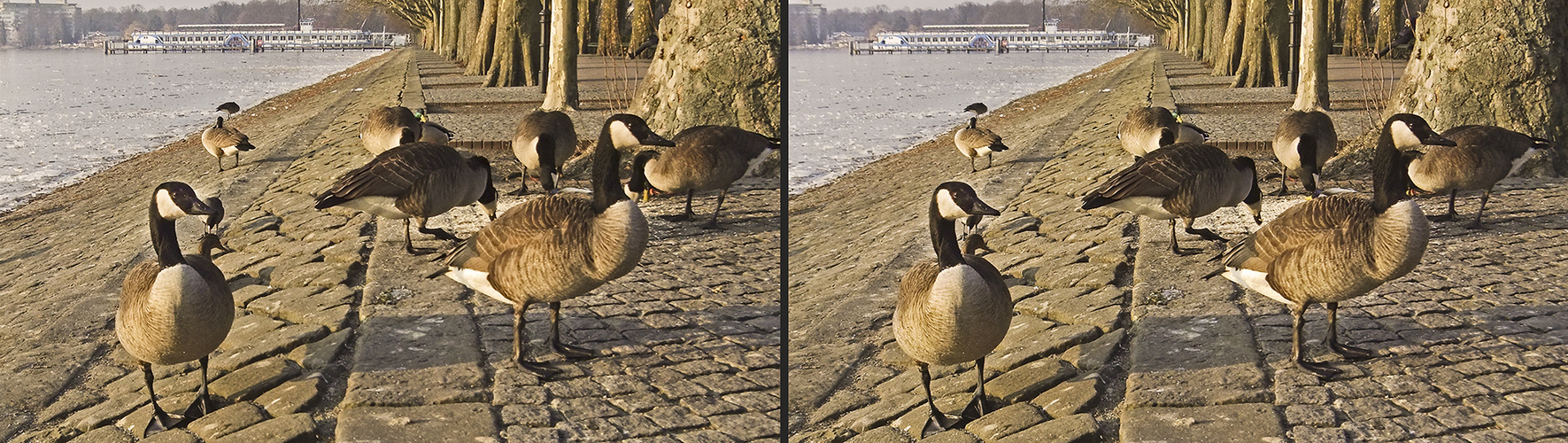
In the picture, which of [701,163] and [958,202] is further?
[701,163]

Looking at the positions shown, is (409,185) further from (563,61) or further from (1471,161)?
(563,61)

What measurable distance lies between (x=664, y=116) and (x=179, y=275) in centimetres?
765

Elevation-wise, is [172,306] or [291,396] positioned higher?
[172,306]

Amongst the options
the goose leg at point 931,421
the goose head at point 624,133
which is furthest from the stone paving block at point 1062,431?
the goose head at point 624,133

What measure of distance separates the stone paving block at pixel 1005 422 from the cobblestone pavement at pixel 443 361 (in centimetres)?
91

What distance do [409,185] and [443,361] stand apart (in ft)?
8.34

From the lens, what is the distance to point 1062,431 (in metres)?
5.03

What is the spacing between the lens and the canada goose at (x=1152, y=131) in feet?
37.0

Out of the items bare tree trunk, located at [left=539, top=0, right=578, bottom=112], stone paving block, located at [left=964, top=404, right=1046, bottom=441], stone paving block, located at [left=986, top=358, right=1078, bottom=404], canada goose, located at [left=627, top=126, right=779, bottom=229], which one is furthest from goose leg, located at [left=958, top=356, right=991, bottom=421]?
bare tree trunk, located at [left=539, top=0, right=578, bottom=112]

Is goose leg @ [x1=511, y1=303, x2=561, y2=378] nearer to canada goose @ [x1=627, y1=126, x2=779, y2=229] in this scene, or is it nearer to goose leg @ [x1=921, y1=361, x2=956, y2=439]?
goose leg @ [x1=921, y1=361, x2=956, y2=439]

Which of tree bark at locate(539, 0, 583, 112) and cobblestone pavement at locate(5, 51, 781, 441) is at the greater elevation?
tree bark at locate(539, 0, 583, 112)

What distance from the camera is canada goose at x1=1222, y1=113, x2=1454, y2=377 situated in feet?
17.6

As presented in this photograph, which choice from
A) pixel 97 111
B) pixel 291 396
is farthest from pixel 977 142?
pixel 97 111

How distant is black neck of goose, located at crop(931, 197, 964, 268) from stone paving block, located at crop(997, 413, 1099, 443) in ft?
2.81
